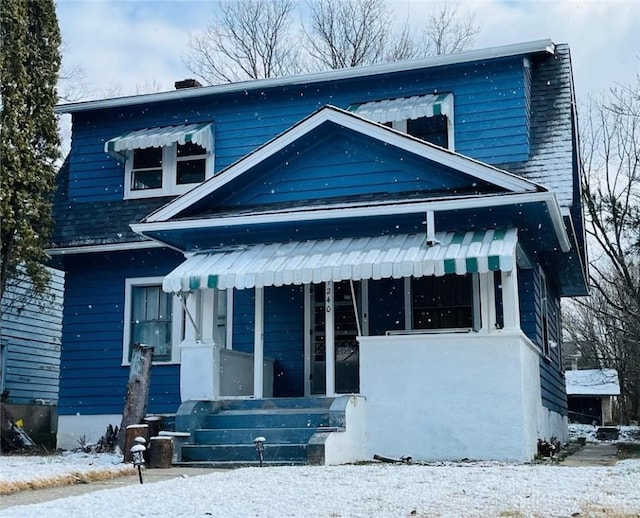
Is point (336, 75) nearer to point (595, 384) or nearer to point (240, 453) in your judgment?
point (240, 453)

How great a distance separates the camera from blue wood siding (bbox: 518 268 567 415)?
41.1ft

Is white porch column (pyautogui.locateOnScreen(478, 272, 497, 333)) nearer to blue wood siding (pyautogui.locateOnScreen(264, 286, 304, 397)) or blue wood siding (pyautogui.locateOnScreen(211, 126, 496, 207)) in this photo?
blue wood siding (pyautogui.locateOnScreen(211, 126, 496, 207))

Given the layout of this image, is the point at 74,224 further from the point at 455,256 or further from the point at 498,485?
the point at 498,485

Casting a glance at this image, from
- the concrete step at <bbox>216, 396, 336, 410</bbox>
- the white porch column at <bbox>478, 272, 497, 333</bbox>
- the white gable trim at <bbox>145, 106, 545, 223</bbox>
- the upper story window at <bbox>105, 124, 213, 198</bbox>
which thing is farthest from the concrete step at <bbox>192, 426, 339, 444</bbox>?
the upper story window at <bbox>105, 124, 213, 198</bbox>

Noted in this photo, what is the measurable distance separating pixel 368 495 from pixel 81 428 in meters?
9.65

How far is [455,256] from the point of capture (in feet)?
34.0

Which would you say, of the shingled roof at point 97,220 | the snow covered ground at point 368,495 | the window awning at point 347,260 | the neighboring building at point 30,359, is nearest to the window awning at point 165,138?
the shingled roof at point 97,220

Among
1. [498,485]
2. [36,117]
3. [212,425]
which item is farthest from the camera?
[36,117]

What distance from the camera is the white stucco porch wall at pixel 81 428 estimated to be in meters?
14.5

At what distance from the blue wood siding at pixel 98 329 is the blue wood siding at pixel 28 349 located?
4.19 metres

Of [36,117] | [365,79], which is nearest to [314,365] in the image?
[365,79]

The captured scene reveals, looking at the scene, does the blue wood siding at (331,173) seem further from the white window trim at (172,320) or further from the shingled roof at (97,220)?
the shingled roof at (97,220)

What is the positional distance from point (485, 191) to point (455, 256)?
48.3 inches

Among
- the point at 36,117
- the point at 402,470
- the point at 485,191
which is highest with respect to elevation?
the point at 36,117
